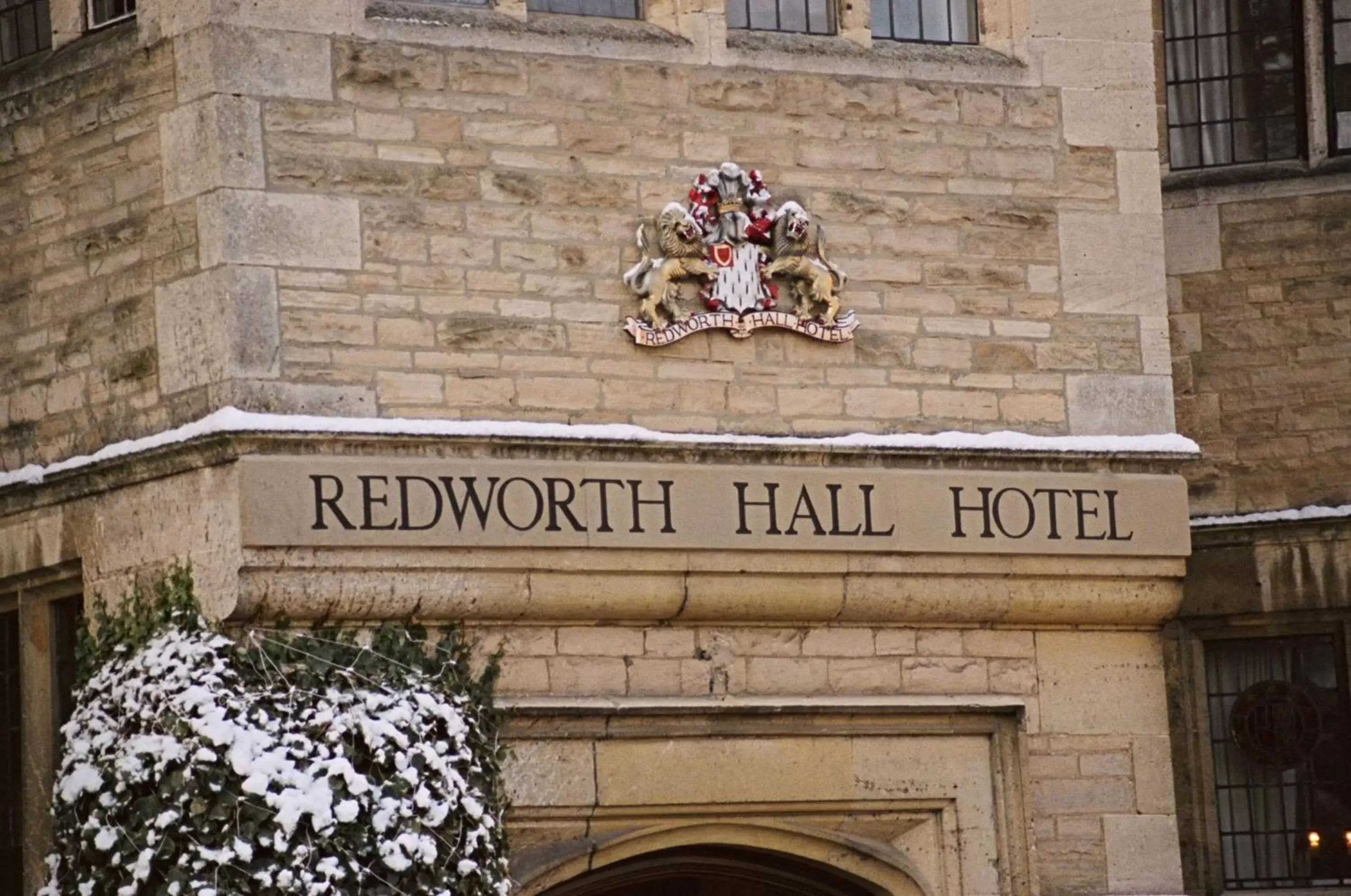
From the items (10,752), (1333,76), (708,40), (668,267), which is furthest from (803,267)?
(10,752)

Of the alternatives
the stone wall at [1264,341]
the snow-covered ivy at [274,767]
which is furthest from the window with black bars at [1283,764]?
the snow-covered ivy at [274,767]

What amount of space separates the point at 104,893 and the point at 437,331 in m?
2.46

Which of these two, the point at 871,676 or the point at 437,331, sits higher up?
the point at 437,331

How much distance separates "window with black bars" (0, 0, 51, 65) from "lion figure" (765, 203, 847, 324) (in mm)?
3130

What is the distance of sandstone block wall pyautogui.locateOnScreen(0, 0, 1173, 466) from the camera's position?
1230cm

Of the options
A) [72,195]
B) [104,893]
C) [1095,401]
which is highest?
[72,195]

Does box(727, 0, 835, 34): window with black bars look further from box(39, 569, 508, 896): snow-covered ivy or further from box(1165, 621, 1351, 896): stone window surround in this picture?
box(1165, 621, 1351, 896): stone window surround

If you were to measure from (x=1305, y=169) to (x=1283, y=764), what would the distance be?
2814mm

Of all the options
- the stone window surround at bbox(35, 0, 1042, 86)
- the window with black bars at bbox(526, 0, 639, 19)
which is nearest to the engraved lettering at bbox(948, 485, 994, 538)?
the stone window surround at bbox(35, 0, 1042, 86)

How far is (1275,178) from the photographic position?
50.5ft

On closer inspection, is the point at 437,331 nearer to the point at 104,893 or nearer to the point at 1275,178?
the point at 104,893

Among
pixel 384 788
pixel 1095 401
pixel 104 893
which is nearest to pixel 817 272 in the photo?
pixel 1095 401

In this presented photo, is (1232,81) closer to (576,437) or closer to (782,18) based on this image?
(782,18)

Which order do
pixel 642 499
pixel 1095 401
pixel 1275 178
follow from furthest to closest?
1. pixel 1275 178
2. pixel 1095 401
3. pixel 642 499
